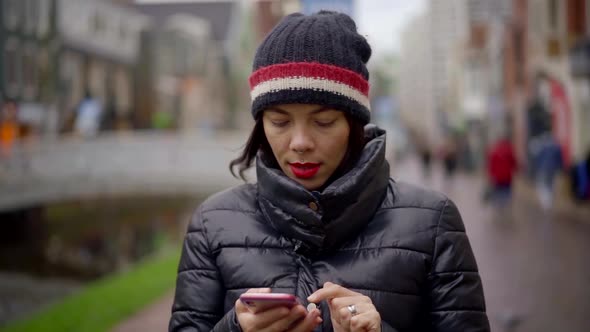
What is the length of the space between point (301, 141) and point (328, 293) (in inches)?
16.4

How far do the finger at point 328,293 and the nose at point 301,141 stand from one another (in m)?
0.38

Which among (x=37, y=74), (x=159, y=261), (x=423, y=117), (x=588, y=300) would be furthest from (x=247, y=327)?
(x=423, y=117)

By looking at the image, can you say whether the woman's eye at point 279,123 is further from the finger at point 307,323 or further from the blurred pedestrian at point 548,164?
the blurred pedestrian at point 548,164

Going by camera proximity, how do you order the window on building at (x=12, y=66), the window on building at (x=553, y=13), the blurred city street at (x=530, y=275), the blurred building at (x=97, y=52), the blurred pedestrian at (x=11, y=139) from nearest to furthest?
the blurred city street at (x=530, y=275) → the window on building at (x=12, y=66) → the blurred pedestrian at (x=11, y=139) → the blurred building at (x=97, y=52) → the window on building at (x=553, y=13)

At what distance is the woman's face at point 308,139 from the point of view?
197cm

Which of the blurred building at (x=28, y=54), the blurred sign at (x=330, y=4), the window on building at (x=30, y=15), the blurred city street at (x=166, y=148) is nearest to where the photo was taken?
the blurred sign at (x=330, y=4)

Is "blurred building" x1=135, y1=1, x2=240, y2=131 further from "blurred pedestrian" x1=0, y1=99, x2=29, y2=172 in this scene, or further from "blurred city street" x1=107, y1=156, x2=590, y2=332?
"blurred city street" x1=107, y1=156, x2=590, y2=332

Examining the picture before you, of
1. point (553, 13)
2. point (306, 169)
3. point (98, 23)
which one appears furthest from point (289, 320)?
point (553, 13)

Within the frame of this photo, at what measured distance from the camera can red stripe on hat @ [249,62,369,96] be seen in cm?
195

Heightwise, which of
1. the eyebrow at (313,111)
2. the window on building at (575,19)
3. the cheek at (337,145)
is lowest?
the cheek at (337,145)

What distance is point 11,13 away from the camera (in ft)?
45.8

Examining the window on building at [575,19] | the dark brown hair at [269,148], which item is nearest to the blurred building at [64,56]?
the window on building at [575,19]

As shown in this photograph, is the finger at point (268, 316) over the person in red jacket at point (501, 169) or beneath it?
over

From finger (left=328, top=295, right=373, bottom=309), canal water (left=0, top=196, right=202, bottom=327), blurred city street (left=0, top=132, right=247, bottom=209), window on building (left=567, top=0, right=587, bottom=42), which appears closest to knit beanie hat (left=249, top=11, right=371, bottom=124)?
finger (left=328, top=295, right=373, bottom=309)
